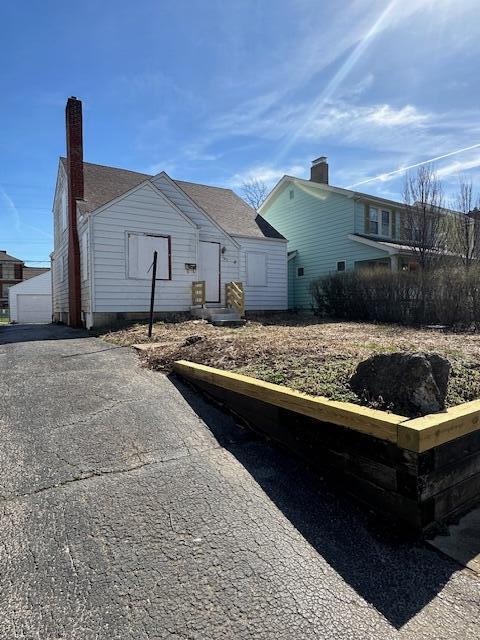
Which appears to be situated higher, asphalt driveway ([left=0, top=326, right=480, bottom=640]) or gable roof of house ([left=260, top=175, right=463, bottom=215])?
gable roof of house ([left=260, top=175, right=463, bottom=215])

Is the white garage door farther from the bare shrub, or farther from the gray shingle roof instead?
the bare shrub

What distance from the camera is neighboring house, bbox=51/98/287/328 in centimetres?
1172

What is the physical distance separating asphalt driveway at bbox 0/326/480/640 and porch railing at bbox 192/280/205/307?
9.35 metres

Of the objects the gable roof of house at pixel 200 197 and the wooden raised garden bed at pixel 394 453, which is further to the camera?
the gable roof of house at pixel 200 197

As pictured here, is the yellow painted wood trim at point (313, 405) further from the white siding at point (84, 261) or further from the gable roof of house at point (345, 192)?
the gable roof of house at point (345, 192)

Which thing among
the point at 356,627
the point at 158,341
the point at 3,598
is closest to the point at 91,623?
the point at 3,598

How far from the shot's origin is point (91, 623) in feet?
5.72

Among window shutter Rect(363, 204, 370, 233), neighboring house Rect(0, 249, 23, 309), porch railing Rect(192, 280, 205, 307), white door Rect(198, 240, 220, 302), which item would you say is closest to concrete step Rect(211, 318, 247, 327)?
porch railing Rect(192, 280, 205, 307)

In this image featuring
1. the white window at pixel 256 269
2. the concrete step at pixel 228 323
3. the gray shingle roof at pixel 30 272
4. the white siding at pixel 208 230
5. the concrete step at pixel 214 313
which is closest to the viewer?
the concrete step at pixel 228 323

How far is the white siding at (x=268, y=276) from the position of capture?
1570cm

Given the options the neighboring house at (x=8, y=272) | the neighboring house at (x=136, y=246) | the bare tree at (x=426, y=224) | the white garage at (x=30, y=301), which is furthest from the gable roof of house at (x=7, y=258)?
the bare tree at (x=426, y=224)

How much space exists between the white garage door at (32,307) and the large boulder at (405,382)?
33042mm

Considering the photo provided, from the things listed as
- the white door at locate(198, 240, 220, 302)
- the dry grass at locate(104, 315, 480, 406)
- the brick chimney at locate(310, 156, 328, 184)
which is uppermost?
the brick chimney at locate(310, 156, 328, 184)

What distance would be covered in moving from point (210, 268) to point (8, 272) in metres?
39.6
